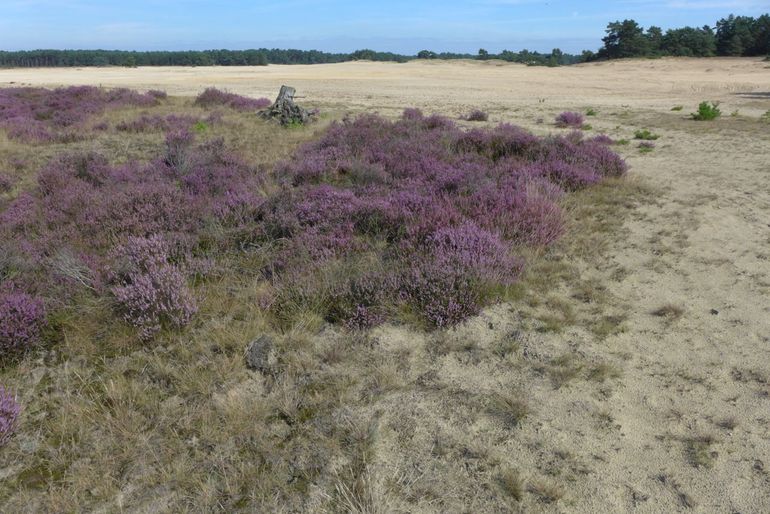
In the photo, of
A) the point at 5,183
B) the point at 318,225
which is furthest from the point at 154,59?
the point at 318,225

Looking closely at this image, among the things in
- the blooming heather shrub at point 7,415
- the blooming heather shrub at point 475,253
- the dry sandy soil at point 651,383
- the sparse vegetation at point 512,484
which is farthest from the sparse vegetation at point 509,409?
the blooming heather shrub at point 7,415

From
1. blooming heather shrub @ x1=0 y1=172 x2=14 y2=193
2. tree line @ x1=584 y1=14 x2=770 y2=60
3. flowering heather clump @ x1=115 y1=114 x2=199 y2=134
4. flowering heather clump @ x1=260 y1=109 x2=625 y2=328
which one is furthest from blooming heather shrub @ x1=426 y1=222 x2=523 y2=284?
tree line @ x1=584 y1=14 x2=770 y2=60

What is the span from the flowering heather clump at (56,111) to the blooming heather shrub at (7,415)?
12.6 meters

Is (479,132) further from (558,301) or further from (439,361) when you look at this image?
(439,361)

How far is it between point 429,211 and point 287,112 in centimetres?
1112

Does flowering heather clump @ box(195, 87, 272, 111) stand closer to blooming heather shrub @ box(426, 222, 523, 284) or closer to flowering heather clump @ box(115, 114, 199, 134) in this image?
flowering heather clump @ box(115, 114, 199, 134)

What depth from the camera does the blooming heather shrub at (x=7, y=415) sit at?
325cm

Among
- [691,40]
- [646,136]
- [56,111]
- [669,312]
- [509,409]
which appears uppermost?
[691,40]

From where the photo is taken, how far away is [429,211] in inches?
242

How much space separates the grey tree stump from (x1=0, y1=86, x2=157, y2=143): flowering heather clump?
547cm

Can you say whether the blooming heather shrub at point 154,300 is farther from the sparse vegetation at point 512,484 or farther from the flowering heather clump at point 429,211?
the sparse vegetation at point 512,484

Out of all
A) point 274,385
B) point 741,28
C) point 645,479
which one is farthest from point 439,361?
point 741,28

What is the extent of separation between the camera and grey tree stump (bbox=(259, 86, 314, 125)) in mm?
15684

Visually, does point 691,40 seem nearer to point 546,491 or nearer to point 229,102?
point 229,102
